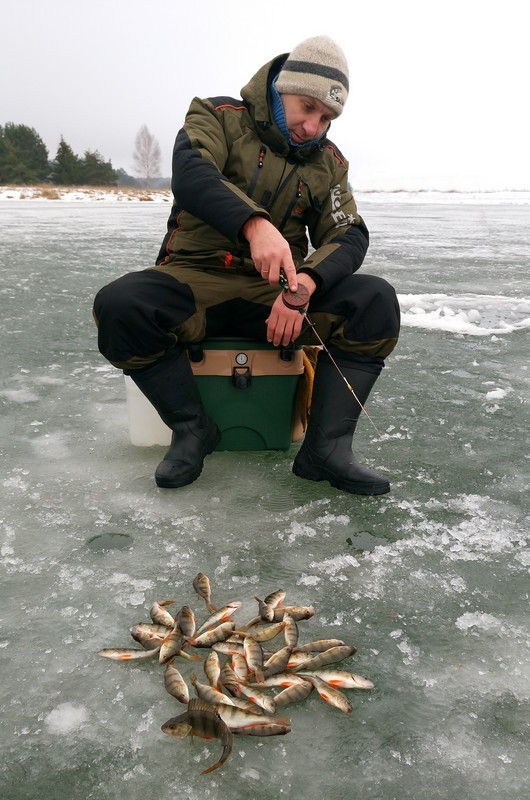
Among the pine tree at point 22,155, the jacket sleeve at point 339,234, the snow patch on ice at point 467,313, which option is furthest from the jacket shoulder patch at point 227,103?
the pine tree at point 22,155

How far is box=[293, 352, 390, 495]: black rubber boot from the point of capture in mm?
2391

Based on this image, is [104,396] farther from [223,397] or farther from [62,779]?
[62,779]

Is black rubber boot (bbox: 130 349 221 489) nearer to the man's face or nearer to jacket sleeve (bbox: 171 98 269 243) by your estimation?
jacket sleeve (bbox: 171 98 269 243)

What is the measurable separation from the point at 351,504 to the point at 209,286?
0.98 metres

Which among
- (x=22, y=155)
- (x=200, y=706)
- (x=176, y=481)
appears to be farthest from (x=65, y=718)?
(x=22, y=155)

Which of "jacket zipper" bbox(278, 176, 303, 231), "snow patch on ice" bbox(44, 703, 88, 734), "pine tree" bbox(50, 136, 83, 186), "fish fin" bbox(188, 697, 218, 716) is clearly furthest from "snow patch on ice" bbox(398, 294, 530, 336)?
"pine tree" bbox(50, 136, 83, 186)

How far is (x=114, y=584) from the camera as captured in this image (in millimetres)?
1816

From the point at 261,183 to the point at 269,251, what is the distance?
1.72ft

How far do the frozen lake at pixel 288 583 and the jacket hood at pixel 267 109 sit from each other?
4.00 feet

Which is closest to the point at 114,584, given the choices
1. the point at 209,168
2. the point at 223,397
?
the point at 223,397

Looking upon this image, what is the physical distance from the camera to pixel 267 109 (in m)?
2.49

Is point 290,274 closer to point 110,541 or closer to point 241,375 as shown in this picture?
point 241,375

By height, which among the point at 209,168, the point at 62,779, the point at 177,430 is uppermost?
the point at 209,168

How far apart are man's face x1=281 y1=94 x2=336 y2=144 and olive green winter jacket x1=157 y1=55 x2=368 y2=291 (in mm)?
64
